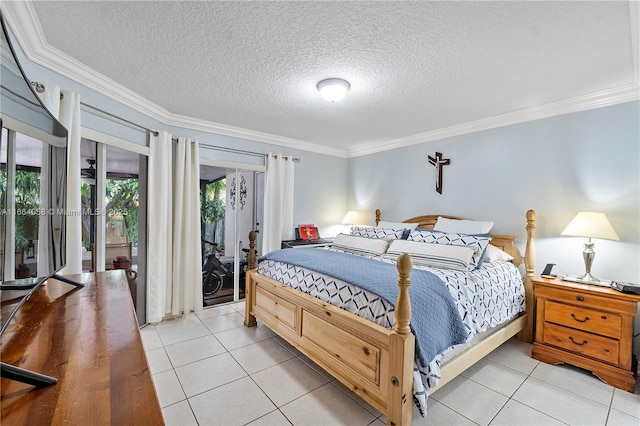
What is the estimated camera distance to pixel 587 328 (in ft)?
7.56

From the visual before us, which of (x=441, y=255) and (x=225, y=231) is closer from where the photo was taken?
(x=441, y=255)

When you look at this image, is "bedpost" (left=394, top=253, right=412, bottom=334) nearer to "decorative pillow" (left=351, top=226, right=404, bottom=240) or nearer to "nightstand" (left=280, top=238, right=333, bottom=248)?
"decorative pillow" (left=351, top=226, right=404, bottom=240)

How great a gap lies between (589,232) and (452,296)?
1413 millimetres

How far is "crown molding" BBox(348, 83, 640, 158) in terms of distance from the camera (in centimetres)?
247

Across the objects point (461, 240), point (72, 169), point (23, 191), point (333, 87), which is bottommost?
point (461, 240)

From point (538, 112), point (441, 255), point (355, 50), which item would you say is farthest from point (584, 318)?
point (355, 50)

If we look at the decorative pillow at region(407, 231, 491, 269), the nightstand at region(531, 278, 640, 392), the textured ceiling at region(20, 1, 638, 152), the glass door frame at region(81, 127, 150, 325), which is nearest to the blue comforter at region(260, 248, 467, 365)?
the decorative pillow at region(407, 231, 491, 269)

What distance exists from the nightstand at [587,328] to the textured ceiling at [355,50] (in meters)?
1.73

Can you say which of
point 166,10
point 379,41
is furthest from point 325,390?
point 166,10

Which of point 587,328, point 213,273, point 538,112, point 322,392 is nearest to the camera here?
point 322,392

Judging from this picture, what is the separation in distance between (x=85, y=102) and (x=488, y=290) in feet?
12.0

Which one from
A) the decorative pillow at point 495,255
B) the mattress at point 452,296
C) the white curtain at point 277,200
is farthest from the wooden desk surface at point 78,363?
the decorative pillow at point 495,255

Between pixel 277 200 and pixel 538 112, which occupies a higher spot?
pixel 538 112

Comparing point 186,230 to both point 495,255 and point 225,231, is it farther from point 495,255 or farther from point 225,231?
point 495,255
